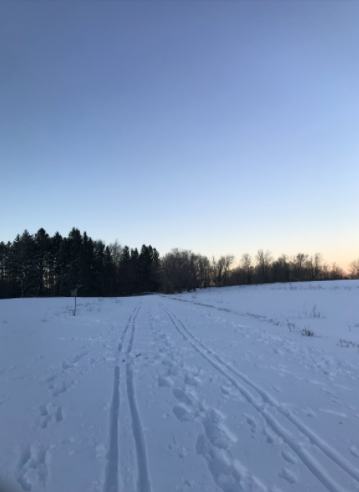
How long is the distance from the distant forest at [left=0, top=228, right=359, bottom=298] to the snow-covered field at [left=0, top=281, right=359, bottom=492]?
4161 cm

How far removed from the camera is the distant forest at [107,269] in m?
47.5

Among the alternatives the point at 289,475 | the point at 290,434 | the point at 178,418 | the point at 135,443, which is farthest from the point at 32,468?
the point at 290,434

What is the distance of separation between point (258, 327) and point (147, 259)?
→ 7239 centimetres

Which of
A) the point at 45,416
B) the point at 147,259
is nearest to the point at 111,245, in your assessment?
the point at 147,259

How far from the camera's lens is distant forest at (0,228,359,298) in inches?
1870

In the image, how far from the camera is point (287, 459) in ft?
8.91

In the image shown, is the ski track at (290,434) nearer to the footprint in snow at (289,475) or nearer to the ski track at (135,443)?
the footprint in snow at (289,475)

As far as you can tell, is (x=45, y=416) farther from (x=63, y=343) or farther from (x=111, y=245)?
(x=111, y=245)

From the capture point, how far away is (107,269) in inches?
2564

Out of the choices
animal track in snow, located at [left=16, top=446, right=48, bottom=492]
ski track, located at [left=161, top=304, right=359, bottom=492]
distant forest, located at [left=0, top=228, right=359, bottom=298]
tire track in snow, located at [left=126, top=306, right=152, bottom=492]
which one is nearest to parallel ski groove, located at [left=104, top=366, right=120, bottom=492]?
tire track in snow, located at [left=126, top=306, right=152, bottom=492]

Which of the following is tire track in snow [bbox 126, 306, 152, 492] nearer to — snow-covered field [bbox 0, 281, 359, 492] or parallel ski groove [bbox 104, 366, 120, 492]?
snow-covered field [bbox 0, 281, 359, 492]

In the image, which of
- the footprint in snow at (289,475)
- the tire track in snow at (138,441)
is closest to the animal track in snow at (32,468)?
the tire track in snow at (138,441)

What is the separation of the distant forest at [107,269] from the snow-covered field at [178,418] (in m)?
41.6

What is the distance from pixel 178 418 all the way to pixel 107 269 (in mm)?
64312
